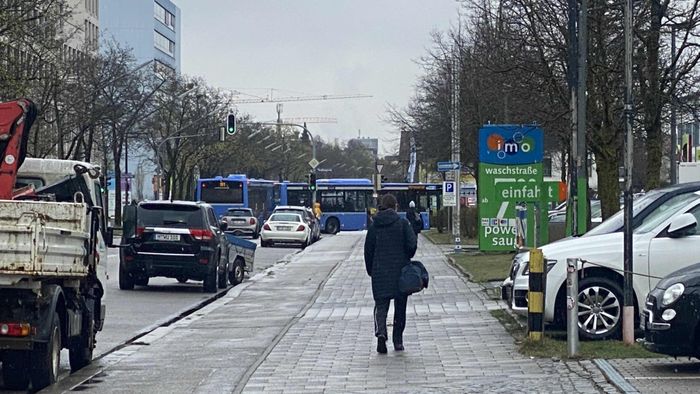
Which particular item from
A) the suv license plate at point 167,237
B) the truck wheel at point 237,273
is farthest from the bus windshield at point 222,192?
the suv license plate at point 167,237

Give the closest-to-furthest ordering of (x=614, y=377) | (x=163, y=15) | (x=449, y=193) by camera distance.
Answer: (x=614, y=377), (x=449, y=193), (x=163, y=15)

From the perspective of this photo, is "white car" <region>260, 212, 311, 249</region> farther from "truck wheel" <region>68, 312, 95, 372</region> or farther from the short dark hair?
"truck wheel" <region>68, 312, 95, 372</region>

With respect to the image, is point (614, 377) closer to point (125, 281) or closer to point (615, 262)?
point (615, 262)

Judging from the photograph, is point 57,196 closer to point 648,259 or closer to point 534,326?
point 534,326

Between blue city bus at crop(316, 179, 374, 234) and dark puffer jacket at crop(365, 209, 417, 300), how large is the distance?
55.3 meters

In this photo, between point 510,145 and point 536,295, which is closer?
point 536,295

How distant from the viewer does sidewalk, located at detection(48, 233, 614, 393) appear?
37.5ft

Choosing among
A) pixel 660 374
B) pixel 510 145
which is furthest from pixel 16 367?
pixel 510 145

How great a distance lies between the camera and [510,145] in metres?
28.2

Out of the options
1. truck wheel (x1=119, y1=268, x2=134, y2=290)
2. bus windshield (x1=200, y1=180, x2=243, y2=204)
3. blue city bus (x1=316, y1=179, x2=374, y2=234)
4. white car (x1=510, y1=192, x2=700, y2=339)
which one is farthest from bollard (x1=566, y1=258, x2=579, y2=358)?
blue city bus (x1=316, y1=179, x2=374, y2=234)

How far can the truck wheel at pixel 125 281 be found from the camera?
2497cm

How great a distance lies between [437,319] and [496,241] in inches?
490

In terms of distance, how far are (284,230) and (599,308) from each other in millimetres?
35041

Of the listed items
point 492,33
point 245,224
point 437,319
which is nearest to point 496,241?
point 492,33
